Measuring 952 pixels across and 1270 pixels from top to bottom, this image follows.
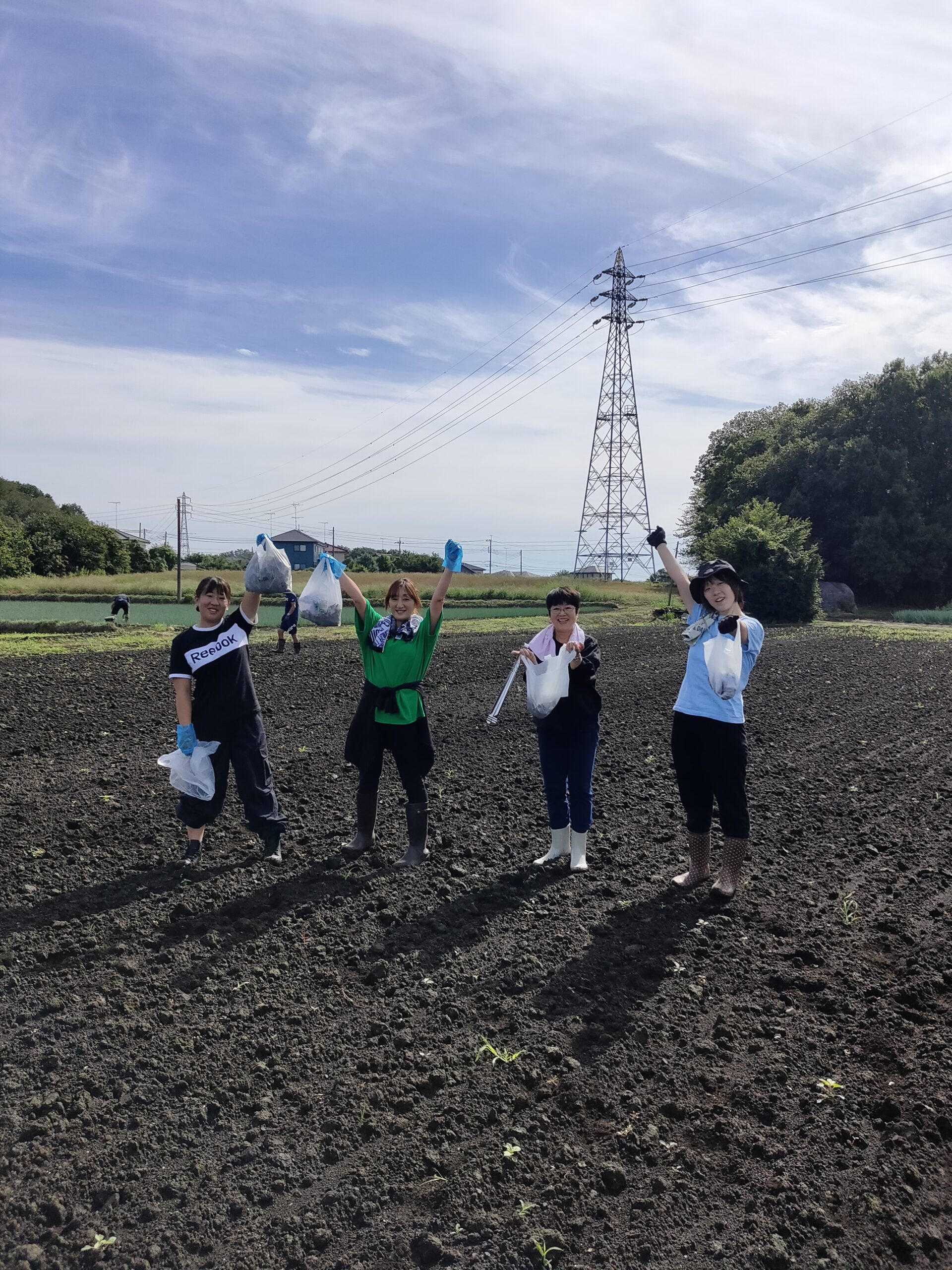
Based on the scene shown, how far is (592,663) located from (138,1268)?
11.0 feet

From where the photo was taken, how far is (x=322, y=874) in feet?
16.6

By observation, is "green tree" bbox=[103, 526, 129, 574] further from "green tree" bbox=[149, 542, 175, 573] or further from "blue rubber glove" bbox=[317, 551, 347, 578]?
"blue rubber glove" bbox=[317, 551, 347, 578]

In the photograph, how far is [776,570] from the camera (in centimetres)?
3136

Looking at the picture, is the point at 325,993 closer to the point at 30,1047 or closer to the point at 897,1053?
the point at 30,1047

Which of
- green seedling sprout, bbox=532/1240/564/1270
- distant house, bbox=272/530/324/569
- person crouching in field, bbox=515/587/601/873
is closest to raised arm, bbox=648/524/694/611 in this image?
person crouching in field, bbox=515/587/601/873

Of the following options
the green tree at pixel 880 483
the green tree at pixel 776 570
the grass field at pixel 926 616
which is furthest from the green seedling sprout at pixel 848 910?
the green tree at pixel 880 483

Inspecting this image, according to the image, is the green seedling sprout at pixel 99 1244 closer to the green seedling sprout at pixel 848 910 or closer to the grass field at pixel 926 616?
the green seedling sprout at pixel 848 910

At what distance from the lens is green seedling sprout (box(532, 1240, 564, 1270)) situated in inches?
92.0

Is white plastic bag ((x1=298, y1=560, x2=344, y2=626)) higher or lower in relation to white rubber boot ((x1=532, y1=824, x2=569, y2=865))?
higher

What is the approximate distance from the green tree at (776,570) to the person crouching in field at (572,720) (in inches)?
1074

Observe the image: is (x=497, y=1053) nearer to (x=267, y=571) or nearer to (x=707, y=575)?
(x=707, y=575)

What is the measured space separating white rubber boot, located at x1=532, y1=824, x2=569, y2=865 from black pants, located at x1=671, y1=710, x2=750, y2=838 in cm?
84

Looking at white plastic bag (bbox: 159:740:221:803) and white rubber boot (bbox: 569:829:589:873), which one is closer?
white plastic bag (bbox: 159:740:221:803)

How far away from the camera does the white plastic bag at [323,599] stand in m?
4.89
